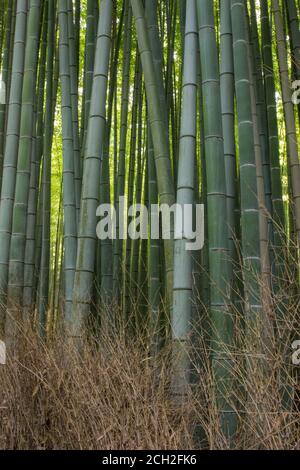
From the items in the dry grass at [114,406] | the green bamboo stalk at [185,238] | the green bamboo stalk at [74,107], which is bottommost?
the dry grass at [114,406]

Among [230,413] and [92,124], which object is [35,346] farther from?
[92,124]

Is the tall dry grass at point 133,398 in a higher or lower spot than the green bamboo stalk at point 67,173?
lower

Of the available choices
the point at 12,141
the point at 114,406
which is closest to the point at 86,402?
the point at 114,406

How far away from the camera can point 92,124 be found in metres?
2.91

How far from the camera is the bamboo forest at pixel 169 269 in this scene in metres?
1.89

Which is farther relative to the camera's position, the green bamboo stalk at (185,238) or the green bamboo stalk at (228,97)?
the green bamboo stalk at (228,97)

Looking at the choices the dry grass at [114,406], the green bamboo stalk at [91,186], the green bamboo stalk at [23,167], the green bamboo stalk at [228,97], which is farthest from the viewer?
the green bamboo stalk at [23,167]

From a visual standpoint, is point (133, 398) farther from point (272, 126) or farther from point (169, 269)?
point (272, 126)

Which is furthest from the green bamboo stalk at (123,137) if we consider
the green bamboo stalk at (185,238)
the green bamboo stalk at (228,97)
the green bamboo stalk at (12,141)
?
the green bamboo stalk at (185,238)

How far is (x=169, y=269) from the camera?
2.84 meters

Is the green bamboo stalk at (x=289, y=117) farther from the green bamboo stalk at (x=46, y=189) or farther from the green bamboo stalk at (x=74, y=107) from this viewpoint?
the green bamboo stalk at (x=46, y=189)
